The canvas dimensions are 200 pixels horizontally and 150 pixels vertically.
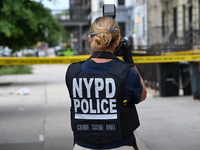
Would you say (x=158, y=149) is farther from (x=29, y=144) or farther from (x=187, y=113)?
(x=187, y=113)

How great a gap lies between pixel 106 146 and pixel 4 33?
1505cm

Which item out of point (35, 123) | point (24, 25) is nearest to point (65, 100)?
point (35, 123)

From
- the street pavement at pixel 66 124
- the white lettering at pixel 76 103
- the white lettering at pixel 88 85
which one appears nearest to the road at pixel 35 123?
the street pavement at pixel 66 124

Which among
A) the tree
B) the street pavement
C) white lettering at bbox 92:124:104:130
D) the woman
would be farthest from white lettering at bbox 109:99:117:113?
the tree

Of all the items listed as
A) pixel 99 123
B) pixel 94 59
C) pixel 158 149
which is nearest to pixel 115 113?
pixel 99 123

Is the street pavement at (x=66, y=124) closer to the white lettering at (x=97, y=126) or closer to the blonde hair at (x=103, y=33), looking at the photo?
the white lettering at (x=97, y=126)

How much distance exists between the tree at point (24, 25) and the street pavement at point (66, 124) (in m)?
4.42

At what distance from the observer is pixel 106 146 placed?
3.44 m

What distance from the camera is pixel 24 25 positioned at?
63.1 feet

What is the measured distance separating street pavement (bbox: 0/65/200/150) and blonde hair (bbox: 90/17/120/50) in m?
4.00

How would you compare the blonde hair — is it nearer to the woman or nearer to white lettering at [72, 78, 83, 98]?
the woman

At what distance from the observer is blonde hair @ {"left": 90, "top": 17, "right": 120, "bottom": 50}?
3410mm

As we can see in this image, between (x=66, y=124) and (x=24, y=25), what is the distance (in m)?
10.3

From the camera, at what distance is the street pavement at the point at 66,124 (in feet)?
25.0
